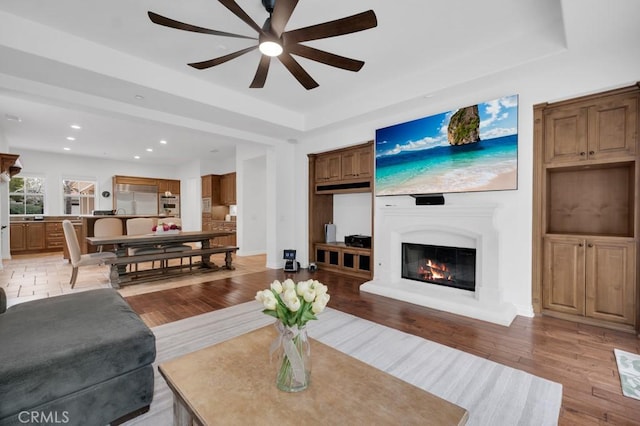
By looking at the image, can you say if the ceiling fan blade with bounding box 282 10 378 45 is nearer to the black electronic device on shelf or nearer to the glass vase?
the glass vase

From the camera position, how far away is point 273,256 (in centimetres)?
618

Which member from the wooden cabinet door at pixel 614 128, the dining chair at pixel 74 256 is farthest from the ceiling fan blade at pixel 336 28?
the dining chair at pixel 74 256

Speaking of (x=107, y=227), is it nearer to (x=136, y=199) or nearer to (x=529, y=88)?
(x=136, y=199)

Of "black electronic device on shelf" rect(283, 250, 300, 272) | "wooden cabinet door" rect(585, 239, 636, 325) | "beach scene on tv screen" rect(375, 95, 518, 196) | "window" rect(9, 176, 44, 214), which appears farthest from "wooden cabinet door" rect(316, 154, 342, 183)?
"window" rect(9, 176, 44, 214)

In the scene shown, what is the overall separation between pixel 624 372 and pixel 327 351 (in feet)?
7.80

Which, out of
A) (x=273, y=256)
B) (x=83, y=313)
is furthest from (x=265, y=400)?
(x=273, y=256)

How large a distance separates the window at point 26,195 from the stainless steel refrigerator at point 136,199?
6.19ft

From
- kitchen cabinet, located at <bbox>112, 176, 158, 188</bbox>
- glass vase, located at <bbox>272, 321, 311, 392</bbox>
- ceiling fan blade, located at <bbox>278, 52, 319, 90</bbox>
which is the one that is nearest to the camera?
glass vase, located at <bbox>272, 321, 311, 392</bbox>

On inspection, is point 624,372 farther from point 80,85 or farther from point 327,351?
point 80,85

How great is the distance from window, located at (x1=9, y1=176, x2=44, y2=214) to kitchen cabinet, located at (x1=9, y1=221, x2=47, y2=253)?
959 mm

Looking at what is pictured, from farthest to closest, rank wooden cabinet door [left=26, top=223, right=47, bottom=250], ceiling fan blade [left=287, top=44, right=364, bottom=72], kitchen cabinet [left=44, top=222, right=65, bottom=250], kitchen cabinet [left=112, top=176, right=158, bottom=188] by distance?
kitchen cabinet [left=112, top=176, right=158, bottom=188]
kitchen cabinet [left=44, top=222, right=65, bottom=250]
wooden cabinet door [left=26, top=223, right=47, bottom=250]
ceiling fan blade [left=287, top=44, right=364, bottom=72]

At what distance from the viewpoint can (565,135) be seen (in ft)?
10.3

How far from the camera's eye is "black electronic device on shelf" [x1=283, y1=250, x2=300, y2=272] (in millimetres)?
5766

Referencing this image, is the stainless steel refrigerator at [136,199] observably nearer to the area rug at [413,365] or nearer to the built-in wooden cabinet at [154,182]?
the built-in wooden cabinet at [154,182]
